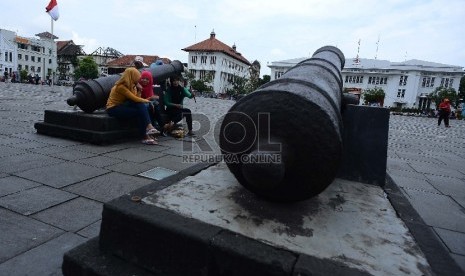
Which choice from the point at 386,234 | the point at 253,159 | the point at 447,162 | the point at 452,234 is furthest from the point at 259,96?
the point at 447,162

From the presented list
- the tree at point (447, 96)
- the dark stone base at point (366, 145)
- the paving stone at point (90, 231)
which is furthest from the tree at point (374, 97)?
the paving stone at point (90, 231)

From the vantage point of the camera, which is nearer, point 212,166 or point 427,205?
point 212,166

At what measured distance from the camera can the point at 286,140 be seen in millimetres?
1759

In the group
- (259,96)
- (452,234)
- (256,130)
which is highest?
(259,96)

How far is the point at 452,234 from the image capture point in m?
2.92

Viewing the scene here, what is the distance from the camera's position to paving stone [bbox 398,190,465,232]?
125 inches

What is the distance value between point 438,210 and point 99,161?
14.3ft

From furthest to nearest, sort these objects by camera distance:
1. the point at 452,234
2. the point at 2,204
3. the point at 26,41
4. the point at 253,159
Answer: the point at 26,41 < the point at 452,234 < the point at 2,204 < the point at 253,159

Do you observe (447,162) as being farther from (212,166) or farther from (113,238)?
(113,238)

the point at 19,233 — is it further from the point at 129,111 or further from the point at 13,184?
the point at 129,111

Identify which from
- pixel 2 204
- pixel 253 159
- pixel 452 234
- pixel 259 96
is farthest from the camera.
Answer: pixel 452 234

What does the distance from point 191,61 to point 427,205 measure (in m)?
73.8

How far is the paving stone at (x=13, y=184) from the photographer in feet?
10.0

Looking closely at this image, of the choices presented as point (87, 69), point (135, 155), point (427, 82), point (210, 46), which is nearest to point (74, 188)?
point (135, 155)
